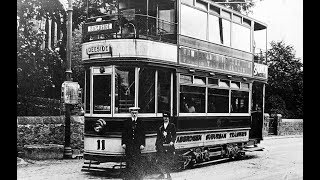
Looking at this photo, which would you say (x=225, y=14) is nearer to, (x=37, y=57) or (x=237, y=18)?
(x=237, y=18)

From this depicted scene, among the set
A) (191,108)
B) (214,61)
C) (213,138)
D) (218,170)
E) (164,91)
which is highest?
(214,61)

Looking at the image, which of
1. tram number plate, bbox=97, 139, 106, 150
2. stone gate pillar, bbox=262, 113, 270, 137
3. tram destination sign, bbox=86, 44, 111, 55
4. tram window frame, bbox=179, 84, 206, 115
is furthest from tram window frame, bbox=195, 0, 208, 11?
stone gate pillar, bbox=262, 113, 270, 137

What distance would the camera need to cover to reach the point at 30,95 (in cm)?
770

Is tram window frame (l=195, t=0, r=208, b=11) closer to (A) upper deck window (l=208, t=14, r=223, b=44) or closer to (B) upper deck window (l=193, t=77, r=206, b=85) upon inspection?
(A) upper deck window (l=208, t=14, r=223, b=44)

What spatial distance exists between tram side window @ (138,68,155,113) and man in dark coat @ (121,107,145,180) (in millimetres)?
835

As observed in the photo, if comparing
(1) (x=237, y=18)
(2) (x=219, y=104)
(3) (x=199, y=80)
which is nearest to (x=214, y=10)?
(1) (x=237, y=18)

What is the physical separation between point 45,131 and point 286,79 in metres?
5.98

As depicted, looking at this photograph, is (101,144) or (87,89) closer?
(101,144)

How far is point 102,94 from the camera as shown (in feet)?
28.9

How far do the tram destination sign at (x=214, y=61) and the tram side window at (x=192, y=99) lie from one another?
2.00 feet

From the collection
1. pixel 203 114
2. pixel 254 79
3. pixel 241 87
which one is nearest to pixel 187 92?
pixel 203 114

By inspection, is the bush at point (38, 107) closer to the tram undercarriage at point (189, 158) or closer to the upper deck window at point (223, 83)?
the tram undercarriage at point (189, 158)

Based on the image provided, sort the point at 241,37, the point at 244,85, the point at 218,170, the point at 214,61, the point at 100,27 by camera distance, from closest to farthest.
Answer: the point at 100,27 → the point at 218,170 → the point at 214,61 → the point at 241,37 → the point at 244,85
